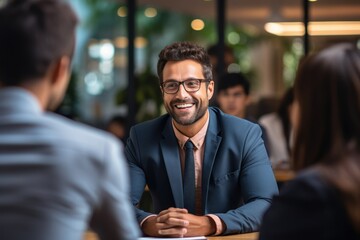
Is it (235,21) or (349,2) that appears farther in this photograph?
(235,21)

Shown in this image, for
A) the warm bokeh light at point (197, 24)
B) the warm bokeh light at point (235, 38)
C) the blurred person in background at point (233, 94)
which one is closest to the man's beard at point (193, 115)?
the blurred person in background at point (233, 94)

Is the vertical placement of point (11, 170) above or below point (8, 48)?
below

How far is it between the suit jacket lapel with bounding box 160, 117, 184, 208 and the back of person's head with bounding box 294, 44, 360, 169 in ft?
5.46

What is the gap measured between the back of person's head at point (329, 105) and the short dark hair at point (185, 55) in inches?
71.3

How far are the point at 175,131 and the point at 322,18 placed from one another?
579 centimetres

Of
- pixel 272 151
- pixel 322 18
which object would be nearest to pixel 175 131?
pixel 272 151

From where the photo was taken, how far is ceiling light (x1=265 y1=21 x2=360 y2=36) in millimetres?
9250

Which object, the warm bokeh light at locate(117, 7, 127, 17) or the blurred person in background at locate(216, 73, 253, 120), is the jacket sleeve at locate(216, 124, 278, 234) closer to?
the blurred person in background at locate(216, 73, 253, 120)

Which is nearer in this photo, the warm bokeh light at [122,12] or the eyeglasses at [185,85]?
the eyeglasses at [185,85]

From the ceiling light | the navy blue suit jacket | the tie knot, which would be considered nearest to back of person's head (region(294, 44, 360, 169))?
the navy blue suit jacket

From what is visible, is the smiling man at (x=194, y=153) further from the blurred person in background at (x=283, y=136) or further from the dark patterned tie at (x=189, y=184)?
the blurred person in background at (x=283, y=136)

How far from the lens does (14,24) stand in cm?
194

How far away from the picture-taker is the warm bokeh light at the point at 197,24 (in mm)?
10594

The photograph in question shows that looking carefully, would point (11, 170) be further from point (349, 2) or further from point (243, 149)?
point (349, 2)
